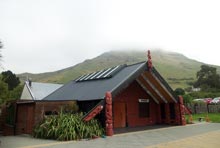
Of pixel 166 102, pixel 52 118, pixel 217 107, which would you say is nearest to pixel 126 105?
pixel 166 102

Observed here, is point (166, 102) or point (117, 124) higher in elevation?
point (166, 102)

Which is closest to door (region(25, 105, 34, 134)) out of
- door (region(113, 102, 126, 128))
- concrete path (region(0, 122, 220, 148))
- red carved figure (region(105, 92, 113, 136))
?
concrete path (region(0, 122, 220, 148))

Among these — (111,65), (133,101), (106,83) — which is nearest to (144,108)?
(133,101)

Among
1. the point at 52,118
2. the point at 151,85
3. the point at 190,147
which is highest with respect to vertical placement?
the point at 151,85

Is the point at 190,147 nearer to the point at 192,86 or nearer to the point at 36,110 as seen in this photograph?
the point at 36,110

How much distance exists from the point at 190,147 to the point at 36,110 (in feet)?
27.2

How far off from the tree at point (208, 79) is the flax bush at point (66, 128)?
55848 millimetres

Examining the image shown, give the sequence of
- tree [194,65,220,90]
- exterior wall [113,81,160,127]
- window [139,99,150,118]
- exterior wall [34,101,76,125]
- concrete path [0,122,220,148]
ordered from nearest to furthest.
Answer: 1. concrete path [0,122,220,148]
2. exterior wall [34,101,76,125]
3. exterior wall [113,81,160,127]
4. window [139,99,150,118]
5. tree [194,65,220,90]

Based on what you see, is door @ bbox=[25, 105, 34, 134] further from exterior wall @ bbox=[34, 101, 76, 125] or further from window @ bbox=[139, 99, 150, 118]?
window @ bbox=[139, 99, 150, 118]

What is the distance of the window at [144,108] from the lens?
19.2 metres

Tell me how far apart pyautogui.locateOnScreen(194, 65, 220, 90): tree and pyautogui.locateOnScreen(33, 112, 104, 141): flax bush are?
183 ft

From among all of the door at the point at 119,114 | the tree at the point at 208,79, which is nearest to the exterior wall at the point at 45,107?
the door at the point at 119,114

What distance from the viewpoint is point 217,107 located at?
32.9 meters

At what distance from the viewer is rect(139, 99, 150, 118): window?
1923 centimetres
